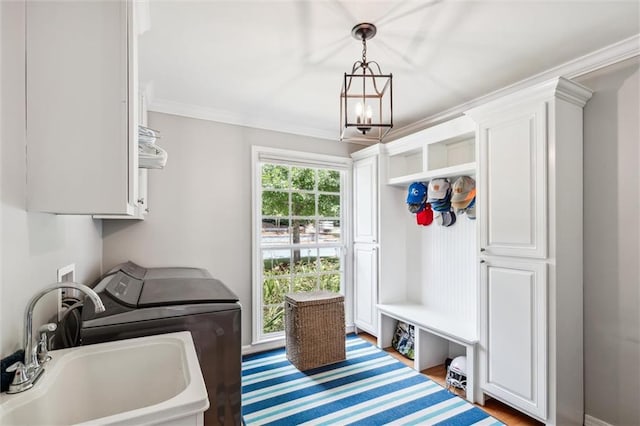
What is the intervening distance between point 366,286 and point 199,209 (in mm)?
1869

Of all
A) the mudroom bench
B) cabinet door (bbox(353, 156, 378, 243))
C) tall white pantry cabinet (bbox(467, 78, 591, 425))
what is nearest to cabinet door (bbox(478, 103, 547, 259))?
tall white pantry cabinet (bbox(467, 78, 591, 425))

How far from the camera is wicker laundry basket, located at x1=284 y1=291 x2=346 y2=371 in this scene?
113 inches

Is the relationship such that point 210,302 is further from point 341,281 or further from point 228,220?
point 341,281

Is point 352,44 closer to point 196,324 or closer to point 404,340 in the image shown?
point 196,324

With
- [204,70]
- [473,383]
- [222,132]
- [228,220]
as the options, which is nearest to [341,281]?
[228,220]

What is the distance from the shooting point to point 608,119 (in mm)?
2023

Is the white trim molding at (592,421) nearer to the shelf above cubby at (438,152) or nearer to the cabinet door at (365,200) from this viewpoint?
the shelf above cubby at (438,152)

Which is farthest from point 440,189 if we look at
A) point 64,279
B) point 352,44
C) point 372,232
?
point 64,279

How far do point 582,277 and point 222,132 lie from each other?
3031 mm

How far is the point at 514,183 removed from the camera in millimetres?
2117

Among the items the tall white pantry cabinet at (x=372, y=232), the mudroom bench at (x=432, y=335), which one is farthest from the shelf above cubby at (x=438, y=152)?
the mudroom bench at (x=432, y=335)

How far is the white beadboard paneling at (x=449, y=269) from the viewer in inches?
110

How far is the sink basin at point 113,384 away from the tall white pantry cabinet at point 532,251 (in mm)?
1935

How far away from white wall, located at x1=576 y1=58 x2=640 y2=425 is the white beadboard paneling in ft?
2.65
